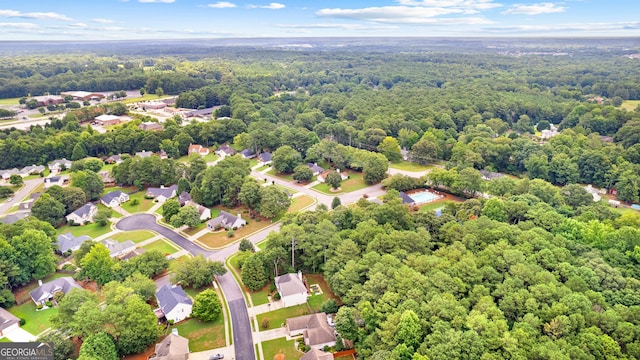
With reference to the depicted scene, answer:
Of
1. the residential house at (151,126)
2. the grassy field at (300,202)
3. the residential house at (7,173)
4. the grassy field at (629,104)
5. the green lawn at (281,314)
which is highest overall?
the grassy field at (629,104)

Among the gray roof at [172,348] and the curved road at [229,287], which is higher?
the gray roof at [172,348]

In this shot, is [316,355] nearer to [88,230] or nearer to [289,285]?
[289,285]

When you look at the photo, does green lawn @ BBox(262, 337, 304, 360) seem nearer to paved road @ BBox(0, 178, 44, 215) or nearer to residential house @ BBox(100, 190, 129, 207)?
residential house @ BBox(100, 190, 129, 207)

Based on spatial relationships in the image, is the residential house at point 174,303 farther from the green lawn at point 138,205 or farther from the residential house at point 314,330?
the green lawn at point 138,205

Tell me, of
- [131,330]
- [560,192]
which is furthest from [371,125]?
[131,330]

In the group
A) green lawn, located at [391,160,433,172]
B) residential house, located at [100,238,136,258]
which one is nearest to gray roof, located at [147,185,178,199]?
residential house, located at [100,238,136,258]

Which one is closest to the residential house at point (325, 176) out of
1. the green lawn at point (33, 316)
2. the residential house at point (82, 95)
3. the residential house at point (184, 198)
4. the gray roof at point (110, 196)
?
the residential house at point (184, 198)

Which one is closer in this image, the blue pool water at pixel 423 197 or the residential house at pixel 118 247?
the residential house at pixel 118 247
